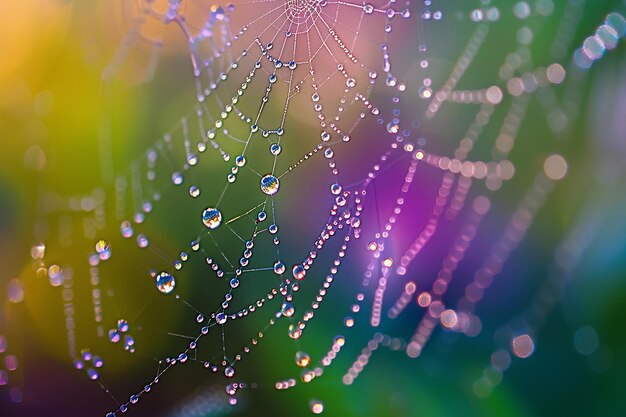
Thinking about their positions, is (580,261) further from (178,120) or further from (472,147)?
(178,120)

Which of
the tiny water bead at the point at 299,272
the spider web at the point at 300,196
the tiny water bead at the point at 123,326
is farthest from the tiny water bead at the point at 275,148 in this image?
the tiny water bead at the point at 123,326

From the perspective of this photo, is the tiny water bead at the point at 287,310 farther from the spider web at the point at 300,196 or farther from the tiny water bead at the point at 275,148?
the tiny water bead at the point at 275,148

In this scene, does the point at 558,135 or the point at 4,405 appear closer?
the point at 4,405

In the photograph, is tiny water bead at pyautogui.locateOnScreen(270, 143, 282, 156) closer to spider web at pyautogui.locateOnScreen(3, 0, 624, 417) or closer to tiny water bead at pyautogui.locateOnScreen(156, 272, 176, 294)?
spider web at pyautogui.locateOnScreen(3, 0, 624, 417)

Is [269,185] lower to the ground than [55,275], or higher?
higher

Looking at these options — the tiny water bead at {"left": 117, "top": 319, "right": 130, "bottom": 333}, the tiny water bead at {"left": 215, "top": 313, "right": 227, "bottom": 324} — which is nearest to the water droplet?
the tiny water bead at {"left": 117, "top": 319, "right": 130, "bottom": 333}

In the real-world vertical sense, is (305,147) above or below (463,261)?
above

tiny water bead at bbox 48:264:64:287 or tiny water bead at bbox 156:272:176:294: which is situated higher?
tiny water bead at bbox 156:272:176:294

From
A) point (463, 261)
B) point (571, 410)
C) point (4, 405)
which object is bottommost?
point (4, 405)

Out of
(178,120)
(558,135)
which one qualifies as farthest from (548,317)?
(178,120)

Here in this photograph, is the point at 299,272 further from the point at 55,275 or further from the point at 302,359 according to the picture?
the point at 55,275

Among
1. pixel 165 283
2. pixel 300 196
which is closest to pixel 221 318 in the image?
pixel 165 283
